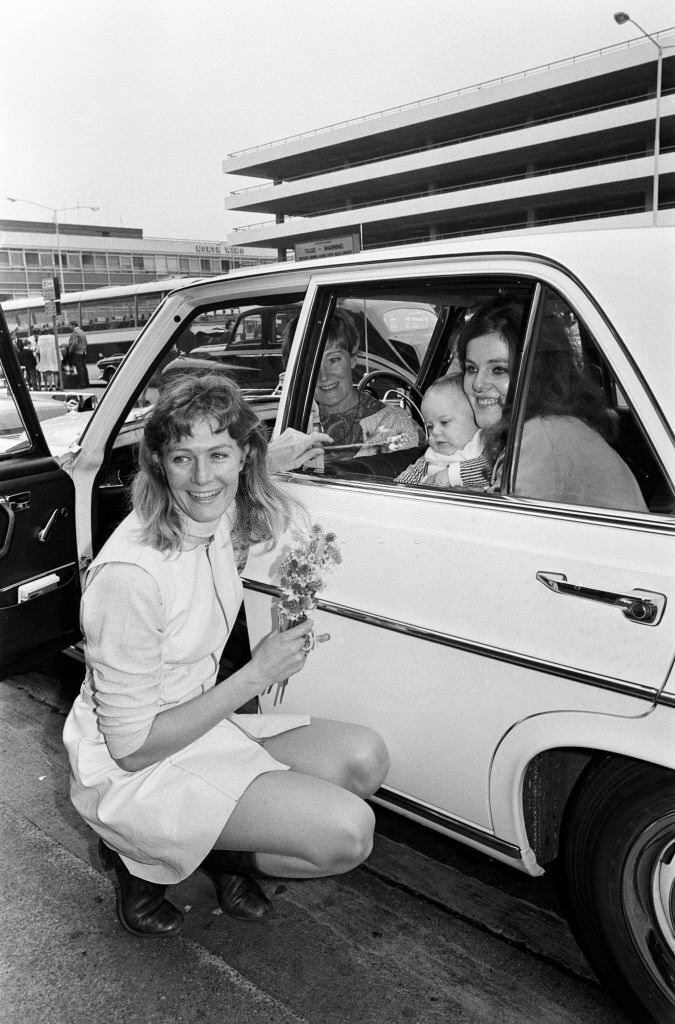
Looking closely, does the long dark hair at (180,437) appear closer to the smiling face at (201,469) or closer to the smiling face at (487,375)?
the smiling face at (201,469)

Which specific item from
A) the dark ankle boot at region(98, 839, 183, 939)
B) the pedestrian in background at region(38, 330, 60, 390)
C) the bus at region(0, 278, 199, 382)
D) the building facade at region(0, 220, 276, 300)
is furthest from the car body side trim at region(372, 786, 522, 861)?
the bus at region(0, 278, 199, 382)

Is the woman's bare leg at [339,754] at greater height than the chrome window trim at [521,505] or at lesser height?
lesser

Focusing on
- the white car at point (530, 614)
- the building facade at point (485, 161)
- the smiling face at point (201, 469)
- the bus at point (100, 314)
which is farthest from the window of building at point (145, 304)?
the smiling face at point (201, 469)

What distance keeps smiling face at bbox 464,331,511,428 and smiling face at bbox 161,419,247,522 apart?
2.35ft

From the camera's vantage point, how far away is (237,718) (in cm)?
228

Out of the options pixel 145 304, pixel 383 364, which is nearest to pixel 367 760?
pixel 383 364

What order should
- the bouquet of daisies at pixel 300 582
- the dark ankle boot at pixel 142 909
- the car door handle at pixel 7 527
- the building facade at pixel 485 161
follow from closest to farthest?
the bouquet of daisies at pixel 300 582 → the dark ankle boot at pixel 142 909 → the car door handle at pixel 7 527 → the building facade at pixel 485 161

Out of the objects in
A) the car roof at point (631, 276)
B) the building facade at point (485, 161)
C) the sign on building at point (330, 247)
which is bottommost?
the car roof at point (631, 276)

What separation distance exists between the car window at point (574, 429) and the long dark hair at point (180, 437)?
71 centimetres

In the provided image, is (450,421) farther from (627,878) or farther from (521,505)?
(627,878)

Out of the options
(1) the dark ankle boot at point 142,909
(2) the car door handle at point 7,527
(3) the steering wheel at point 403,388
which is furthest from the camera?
(3) the steering wheel at point 403,388

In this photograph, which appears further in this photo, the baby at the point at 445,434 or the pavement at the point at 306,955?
the baby at the point at 445,434

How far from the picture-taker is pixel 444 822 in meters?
2.03

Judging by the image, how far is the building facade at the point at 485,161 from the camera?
119 feet
